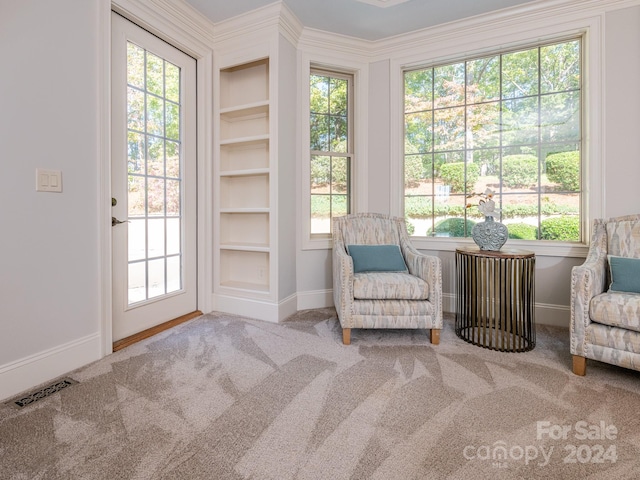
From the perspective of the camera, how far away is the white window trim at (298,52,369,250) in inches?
126

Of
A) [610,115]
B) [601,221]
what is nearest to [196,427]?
[601,221]

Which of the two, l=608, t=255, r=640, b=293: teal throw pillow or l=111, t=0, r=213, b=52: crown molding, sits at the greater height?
l=111, t=0, r=213, b=52: crown molding

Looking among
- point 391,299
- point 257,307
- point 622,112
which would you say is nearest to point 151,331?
point 257,307

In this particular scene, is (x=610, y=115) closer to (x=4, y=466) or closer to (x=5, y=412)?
(x=4, y=466)

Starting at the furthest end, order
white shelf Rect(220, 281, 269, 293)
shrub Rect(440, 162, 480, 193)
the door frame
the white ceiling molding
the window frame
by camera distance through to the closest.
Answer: the window frame
shrub Rect(440, 162, 480, 193)
white shelf Rect(220, 281, 269, 293)
the white ceiling molding
the door frame

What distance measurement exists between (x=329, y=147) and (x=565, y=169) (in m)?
2.11

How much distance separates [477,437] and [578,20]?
125 inches

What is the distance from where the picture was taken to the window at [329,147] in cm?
335

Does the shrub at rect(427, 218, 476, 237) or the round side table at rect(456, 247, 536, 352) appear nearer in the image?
the round side table at rect(456, 247, 536, 352)

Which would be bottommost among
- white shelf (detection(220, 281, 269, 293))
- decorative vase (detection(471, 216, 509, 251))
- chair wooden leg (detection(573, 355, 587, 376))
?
chair wooden leg (detection(573, 355, 587, 376))

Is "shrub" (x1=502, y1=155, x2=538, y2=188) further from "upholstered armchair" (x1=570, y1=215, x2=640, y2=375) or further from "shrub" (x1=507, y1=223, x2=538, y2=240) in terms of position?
"upholstered armchair" (x1=570, y1=215, x2=640, y2=375)

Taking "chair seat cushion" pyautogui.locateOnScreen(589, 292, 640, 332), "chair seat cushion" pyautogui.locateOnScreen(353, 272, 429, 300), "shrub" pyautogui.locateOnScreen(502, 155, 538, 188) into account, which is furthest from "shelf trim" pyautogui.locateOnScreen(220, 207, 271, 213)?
"chair seat cushion" pyautogui.locateOnScreen(589, 292, 640, 332)

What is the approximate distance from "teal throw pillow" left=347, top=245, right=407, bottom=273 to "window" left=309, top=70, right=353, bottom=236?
0.77 metres

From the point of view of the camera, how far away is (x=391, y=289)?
2324mm
